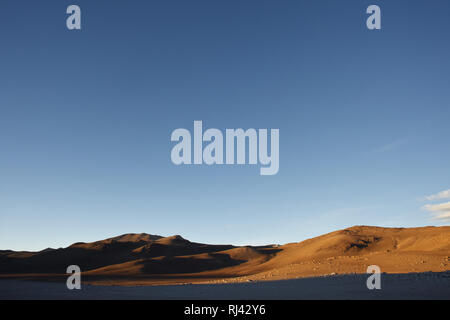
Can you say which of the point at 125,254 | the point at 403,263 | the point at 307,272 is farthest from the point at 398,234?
the point at 125,254

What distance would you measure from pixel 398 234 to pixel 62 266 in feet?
215

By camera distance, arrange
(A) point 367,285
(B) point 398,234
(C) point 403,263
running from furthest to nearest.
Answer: (B) point 398,234 < (C) point 403,263 < (A) point 367,285

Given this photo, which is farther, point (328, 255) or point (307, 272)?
point (328, 255)

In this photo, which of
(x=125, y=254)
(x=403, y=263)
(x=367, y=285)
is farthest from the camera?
(x=125, y=254)

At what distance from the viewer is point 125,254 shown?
76688 millimetres
